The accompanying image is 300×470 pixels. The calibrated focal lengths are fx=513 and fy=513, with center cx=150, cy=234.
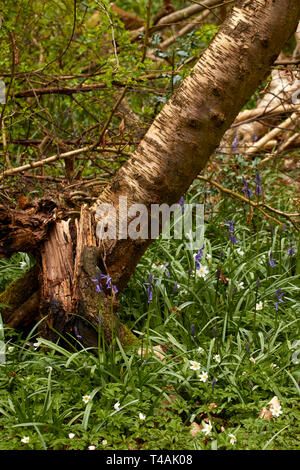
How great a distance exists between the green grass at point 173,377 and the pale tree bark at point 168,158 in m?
0.25

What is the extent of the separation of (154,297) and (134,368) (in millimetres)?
→ 664

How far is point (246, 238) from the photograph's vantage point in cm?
440

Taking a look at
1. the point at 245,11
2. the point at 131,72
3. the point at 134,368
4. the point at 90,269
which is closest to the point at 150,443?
the point at 134,368

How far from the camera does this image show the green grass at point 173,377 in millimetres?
2299

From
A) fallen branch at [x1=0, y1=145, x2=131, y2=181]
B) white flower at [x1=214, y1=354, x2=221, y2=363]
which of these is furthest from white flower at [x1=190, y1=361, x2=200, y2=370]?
fallen branch at [x1=0, y1=145, x2=131, y2=181]

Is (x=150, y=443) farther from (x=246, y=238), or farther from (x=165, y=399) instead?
(x=246, y=238)

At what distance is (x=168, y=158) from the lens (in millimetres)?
2852

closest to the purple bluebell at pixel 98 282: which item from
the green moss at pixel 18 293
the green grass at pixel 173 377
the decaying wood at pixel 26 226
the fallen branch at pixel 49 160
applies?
the green grass at pixel 173 377

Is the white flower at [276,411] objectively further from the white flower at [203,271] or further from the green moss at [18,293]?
the green moss at [18,293]

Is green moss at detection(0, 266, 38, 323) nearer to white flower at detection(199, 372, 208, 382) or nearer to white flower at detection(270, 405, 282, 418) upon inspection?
white flower at detection(199, 372, 208, 382)

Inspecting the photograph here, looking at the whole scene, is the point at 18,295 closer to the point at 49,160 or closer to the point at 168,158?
the point at 49,160

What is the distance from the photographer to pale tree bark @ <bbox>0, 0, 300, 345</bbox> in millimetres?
2750

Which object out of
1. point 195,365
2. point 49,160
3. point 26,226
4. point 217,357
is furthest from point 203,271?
point 49,160

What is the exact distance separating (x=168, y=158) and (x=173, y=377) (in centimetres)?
118
